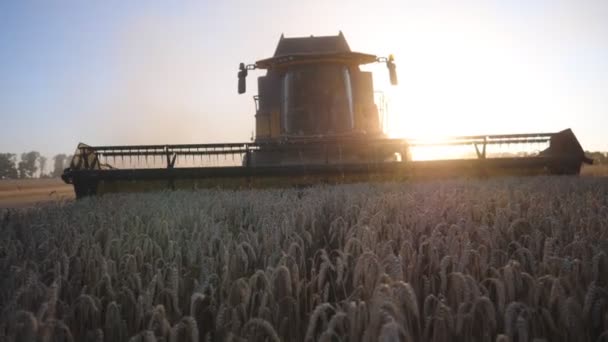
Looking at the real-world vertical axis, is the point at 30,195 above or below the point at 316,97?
below

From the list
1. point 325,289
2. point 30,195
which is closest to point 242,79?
point 325,289

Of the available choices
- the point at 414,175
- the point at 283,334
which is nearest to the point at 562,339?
the point at 283,334

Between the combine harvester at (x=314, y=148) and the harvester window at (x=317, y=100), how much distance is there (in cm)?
3

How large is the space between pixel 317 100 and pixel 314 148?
1937 millimetres

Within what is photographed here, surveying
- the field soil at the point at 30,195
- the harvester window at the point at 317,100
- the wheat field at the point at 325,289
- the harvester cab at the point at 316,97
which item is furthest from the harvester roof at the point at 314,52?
the wheat field at the point at 325,289

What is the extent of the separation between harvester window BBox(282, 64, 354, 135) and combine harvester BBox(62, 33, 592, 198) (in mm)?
26

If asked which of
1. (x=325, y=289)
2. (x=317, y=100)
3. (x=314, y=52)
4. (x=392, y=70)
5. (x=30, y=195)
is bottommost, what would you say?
(x=30, y=195)

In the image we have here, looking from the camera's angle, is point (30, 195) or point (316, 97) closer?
point (316, 97)

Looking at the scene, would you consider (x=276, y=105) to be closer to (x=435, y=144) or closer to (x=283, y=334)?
(x=435, y=144)

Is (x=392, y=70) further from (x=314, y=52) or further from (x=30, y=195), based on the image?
(x=30, y=195)

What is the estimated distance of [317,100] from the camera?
1245 cm

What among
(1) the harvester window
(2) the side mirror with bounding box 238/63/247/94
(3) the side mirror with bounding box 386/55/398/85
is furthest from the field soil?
(3) the side mirror with bounding box 386/55/398/85

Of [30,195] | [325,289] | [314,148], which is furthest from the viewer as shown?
[30,195]

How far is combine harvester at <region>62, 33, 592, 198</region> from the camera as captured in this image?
401 inches
